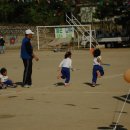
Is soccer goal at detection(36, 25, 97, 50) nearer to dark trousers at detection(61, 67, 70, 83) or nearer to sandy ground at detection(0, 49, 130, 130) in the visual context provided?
sandy ground at detection(0, 49, 130, 130)

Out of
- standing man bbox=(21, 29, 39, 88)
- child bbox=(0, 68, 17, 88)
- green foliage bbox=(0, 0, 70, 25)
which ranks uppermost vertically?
green foliage bbox=(0, 0, 70, 25)

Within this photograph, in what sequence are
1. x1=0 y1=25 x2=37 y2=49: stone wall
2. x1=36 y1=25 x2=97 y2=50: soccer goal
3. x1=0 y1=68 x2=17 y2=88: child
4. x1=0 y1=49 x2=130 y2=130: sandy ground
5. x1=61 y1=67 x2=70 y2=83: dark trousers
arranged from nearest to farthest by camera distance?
x1=0 y1=49 x2=130 y2=130: sandy ground → x1=0 y1=68 x2=17 y2=88: child → x1=61 y1=67 x2=70 y2=83: dark trousers → x1=36 y1=25 x2=97 y2=50: soccer goal → x1=0 y1=25 x2=37 y2=49: stone wall

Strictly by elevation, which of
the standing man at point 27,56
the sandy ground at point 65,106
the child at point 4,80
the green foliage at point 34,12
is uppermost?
the green foliage at point 34,12

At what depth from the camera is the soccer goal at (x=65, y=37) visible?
144 ft

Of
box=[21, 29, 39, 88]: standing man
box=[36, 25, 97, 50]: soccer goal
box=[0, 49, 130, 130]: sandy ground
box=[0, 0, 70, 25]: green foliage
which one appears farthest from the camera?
box=[0, 0, 70, 25]: green foliage

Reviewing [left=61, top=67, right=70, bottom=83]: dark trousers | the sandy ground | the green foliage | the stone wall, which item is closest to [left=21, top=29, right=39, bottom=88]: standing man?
the sandy ground

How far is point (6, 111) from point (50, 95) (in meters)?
2.77

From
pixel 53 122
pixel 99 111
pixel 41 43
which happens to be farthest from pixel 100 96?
pixel 41 43

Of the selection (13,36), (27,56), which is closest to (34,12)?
(13,36)

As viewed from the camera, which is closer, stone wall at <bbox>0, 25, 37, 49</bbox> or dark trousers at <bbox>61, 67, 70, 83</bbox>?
dark trousers at <bbox>61, 67, 70, 83</bbox>

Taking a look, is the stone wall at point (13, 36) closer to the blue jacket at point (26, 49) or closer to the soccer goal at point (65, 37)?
the soccer goal at point (65, 37)

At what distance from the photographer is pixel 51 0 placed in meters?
56.3

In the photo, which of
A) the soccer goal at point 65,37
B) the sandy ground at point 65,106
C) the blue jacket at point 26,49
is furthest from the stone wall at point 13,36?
the blue jacket at point 26,49

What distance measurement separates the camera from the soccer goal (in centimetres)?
4375
